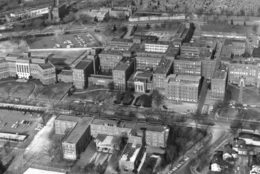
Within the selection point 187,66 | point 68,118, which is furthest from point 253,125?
point 68,118

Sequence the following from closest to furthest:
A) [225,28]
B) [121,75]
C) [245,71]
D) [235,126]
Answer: [235,126]
[121,75]
[245,71]
[225,28]

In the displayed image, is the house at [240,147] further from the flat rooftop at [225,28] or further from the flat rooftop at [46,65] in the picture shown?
the flat rooftop at [225,28]

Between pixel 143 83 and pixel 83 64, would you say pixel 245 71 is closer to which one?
pixel 143 83

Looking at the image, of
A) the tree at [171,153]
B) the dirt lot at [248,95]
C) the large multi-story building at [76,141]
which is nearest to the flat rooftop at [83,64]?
the large multi-story building at [76,141]

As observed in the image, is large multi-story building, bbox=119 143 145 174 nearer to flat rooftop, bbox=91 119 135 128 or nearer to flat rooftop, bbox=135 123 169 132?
flat rooftop, bbox=135 123 169 132

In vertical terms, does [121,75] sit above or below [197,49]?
below
